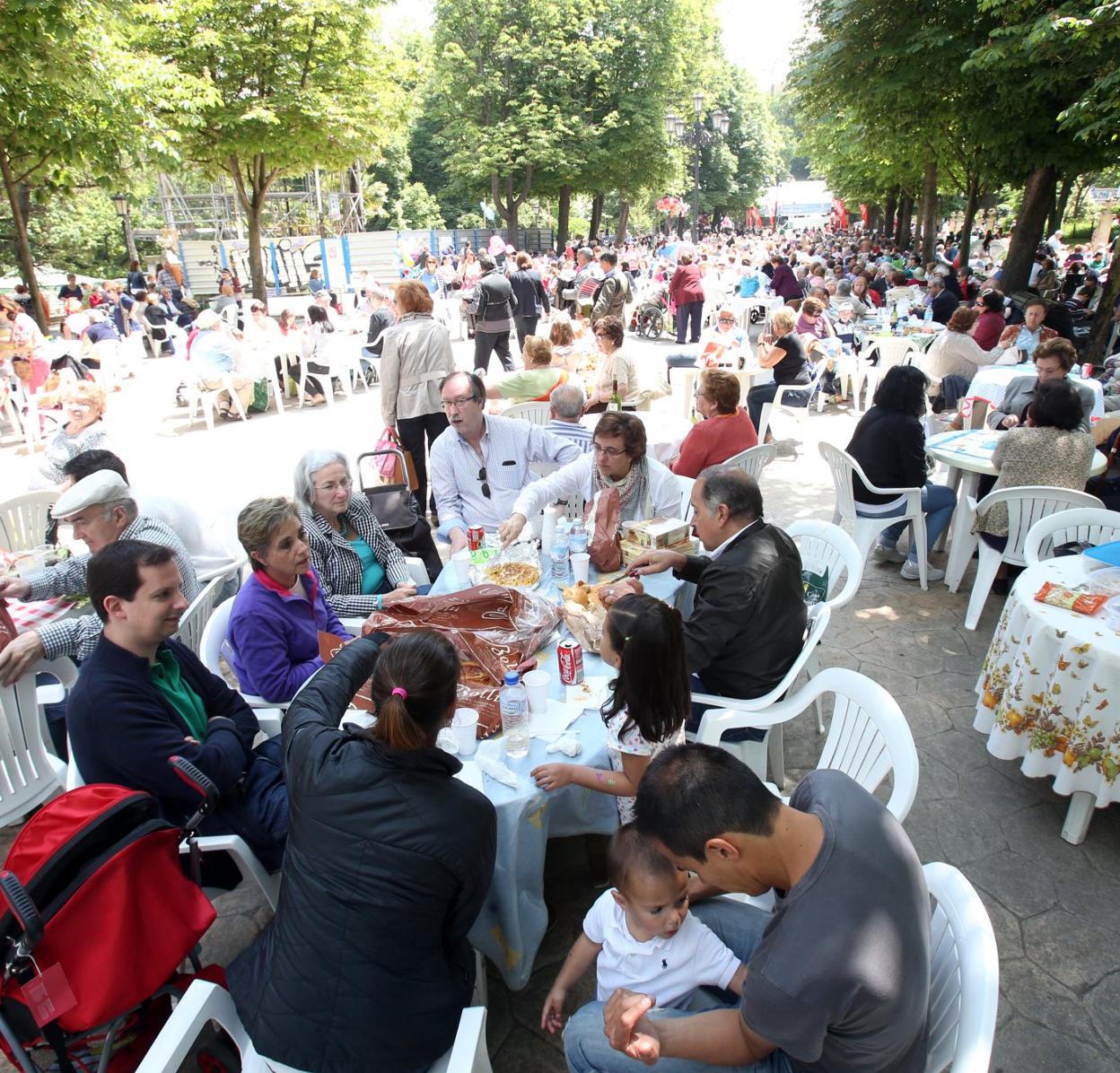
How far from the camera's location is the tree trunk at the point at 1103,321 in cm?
914

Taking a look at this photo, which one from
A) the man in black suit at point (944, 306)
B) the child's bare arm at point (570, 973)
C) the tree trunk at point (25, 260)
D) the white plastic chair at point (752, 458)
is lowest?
the child's bare arm at point (570, 973)

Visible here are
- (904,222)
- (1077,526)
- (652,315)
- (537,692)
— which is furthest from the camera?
(904,222)

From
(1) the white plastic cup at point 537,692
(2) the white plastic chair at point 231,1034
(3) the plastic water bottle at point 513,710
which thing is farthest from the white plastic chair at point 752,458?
(2) the white plastic chair at point 231,1034

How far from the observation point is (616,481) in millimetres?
3797

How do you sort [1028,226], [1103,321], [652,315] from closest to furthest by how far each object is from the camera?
[1103,321]
[1028,226]
[652,315]

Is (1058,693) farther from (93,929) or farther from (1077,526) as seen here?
(93,929)

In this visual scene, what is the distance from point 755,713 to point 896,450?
3.08m

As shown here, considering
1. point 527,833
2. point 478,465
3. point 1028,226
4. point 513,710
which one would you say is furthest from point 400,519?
point 1028,226

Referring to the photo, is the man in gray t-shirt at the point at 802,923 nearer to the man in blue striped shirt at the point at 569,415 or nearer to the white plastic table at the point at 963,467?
the man in blue striped shirt at the point at 569,415

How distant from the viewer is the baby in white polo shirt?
1765 mm

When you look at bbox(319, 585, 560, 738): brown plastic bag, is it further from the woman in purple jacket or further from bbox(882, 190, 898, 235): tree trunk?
bbox(882, 190, 898, 235): tree trunk

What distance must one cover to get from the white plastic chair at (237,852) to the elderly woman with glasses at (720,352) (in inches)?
297

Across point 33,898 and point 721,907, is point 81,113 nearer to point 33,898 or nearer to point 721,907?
point 33,898

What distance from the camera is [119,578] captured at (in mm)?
2303
